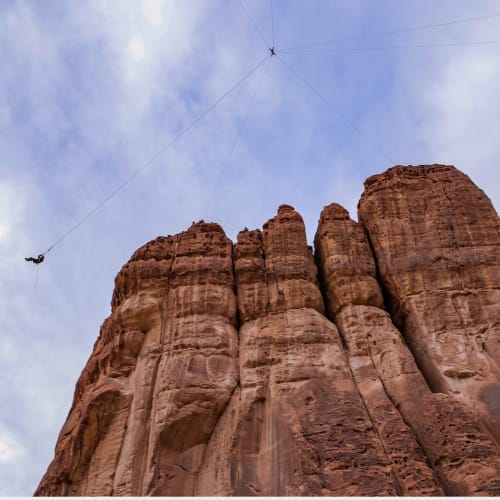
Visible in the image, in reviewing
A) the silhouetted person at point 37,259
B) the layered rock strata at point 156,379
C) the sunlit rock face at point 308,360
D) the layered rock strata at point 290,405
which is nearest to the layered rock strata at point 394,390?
the sunlit rock face at point 308,360

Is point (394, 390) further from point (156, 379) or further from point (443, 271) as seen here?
point (156, 379)

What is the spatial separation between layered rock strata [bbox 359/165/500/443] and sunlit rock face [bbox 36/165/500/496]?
60 mm

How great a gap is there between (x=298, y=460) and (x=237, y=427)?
8.24 ft

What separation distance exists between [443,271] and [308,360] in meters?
6.71

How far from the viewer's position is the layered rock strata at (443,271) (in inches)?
767

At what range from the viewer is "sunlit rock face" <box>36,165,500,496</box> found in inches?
669

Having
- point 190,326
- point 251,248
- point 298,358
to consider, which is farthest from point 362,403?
point 251,248

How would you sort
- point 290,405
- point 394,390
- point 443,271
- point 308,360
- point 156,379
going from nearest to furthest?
1. point 290,405
2. point 394,390
3. point 156,379
4. point 308,360
5. point 443,271

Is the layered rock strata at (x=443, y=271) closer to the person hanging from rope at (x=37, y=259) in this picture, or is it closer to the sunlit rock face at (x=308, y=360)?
the sunlit rock face at (x=308, y=360)

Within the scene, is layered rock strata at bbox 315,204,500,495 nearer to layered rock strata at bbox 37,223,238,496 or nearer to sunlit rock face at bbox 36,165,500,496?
sunlit rock face at bbox 36,165,500,496

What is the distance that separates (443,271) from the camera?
22.4 metres

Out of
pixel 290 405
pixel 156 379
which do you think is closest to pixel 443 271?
pixel 290 405

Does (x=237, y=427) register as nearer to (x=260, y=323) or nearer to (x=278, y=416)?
(x=278, y=416)

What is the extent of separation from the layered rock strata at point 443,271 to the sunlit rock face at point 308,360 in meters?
0.06
